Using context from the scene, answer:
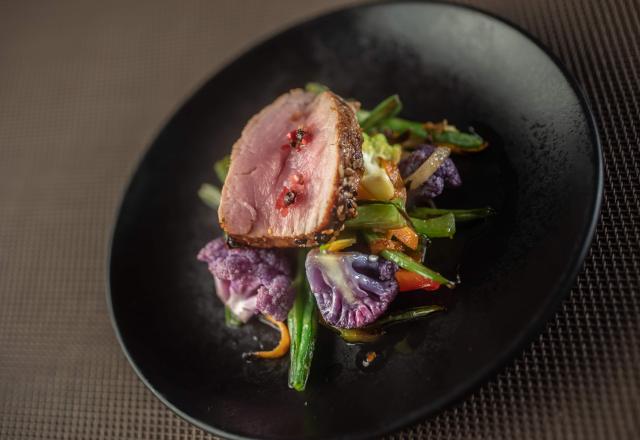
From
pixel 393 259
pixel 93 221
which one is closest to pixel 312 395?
pixel 393 259

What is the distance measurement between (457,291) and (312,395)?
0.75 meters

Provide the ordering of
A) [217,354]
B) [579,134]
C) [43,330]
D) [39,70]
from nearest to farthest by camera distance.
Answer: [579,134]
[217,354]
[43,330]
[39,70]

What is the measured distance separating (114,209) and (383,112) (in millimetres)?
1855

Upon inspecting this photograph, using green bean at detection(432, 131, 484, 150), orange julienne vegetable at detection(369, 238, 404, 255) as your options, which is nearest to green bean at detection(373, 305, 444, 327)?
orange julienne vegetable at detection(369, 238, 404, 255)

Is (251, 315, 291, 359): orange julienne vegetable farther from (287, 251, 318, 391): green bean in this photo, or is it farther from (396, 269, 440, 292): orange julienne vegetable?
(396, 269, 440, 292): orange julienne vegetable

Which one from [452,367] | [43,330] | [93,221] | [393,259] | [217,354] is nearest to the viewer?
[452,367]

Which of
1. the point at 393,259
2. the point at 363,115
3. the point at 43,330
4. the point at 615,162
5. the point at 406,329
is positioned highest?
the point at 363,115

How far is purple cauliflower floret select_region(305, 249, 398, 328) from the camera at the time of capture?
2.42 m

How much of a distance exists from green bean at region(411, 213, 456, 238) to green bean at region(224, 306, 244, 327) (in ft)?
3.21

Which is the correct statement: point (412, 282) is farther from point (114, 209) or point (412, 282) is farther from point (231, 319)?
point (114, 209)

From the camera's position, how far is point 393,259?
248 cm

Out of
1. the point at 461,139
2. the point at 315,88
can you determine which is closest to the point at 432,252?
the point at 461,139

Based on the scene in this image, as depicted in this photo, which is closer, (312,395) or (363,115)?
(312,395)

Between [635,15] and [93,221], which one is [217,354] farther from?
[635,15]
